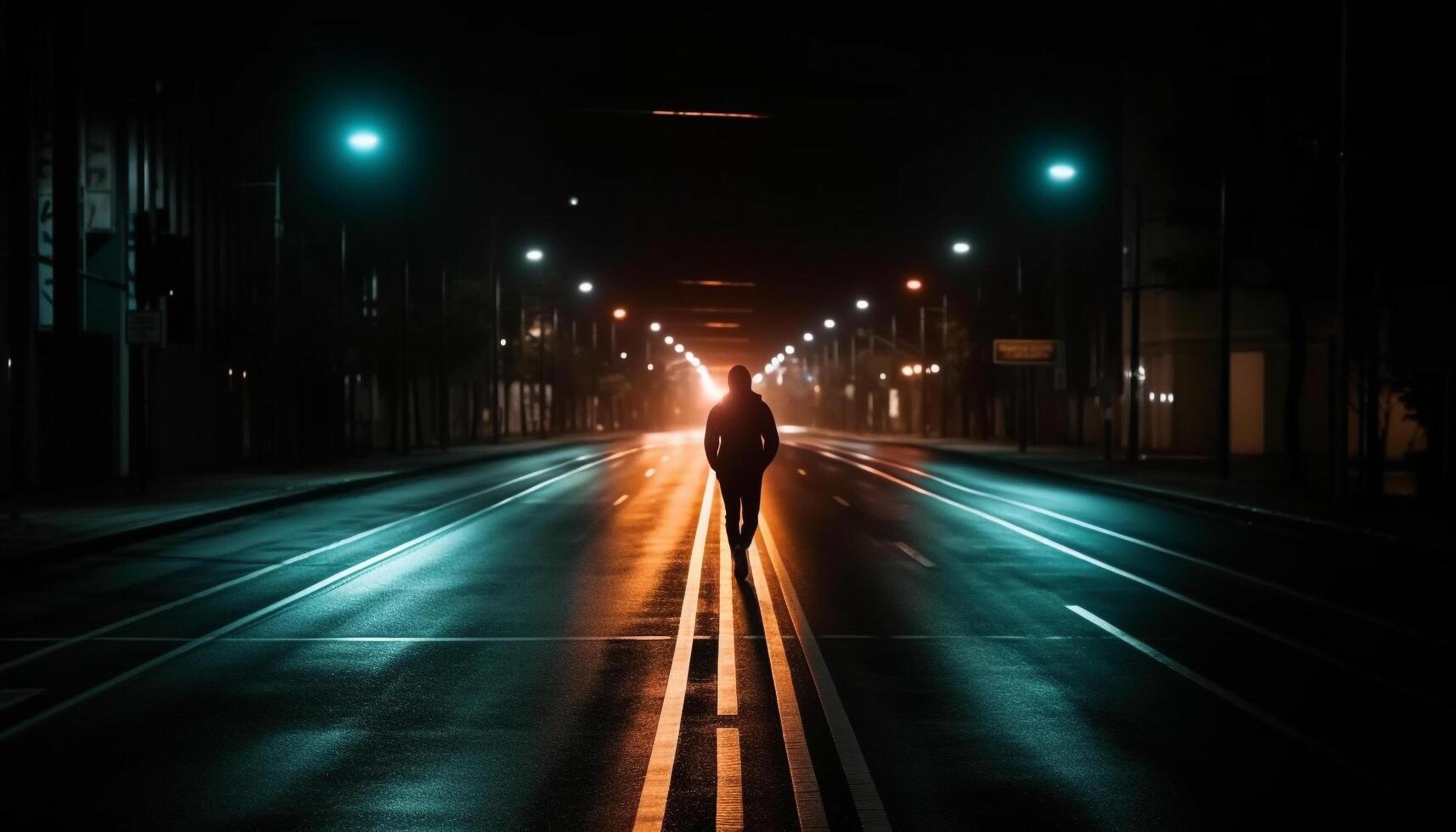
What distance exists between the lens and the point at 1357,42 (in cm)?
2881

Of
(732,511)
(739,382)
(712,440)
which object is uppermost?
(739,382)

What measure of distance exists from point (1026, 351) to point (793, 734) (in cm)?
5016

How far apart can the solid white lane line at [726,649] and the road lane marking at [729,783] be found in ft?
0.28

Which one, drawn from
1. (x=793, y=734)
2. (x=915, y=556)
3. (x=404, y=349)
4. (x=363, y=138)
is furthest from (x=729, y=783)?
(x=404, y=349)

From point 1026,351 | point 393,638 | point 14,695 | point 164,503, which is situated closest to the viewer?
point 14,695

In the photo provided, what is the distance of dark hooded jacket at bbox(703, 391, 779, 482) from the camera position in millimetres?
15359

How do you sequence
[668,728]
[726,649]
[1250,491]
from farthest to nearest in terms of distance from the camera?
[1250,491]
[726,649]
[668,728]

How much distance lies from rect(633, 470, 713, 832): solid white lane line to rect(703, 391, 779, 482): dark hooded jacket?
4.14 feet

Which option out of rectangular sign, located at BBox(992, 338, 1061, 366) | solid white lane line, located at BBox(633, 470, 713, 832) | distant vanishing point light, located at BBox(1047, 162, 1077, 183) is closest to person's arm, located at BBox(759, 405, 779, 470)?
solid white lane line, located at BBox(633, 470, 713, 832)

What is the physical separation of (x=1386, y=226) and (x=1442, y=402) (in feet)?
11.3

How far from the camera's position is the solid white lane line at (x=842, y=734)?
6512mm

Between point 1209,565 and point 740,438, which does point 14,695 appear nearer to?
point 740,438

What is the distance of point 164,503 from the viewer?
2522 centimetres

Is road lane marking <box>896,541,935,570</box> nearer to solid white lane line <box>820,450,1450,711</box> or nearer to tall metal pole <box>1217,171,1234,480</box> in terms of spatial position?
solid white lane line <box>820,450,1450,711</box>
